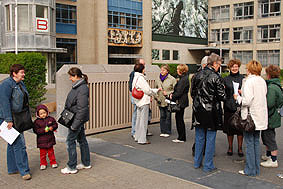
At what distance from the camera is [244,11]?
185 feet

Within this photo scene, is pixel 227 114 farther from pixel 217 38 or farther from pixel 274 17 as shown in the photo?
pixel 217 38

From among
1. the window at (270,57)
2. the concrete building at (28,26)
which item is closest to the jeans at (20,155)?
the concrete building at (28,26)

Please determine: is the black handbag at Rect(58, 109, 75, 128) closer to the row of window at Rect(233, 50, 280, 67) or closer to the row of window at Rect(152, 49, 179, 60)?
the row of window at Rect(152, 49, 179, 60)

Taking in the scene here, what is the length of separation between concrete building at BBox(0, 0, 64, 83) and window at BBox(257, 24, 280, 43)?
35358mm

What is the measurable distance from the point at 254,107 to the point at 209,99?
764 mm

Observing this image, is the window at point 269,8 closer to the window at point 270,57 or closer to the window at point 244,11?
the window at point 244,11

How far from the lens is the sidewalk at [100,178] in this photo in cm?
529

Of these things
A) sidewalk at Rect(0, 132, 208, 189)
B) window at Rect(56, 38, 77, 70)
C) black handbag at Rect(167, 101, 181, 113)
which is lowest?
sidewalk at Rect(0, 132, 208, 189)

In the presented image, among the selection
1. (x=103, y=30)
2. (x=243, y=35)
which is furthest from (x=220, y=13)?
(x=103, y=30)

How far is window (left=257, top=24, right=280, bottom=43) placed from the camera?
5250 cm

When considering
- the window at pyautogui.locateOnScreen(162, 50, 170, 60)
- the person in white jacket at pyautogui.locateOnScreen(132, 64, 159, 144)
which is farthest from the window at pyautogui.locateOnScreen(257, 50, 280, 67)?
the person in white jacket at pyautogui.locateOnScreen(132, 64, 159, 144)

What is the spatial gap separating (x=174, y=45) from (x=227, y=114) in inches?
1992

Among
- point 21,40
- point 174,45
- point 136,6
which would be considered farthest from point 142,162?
point 174,45

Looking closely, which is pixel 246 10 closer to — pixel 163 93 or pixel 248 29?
pixel 248 29
